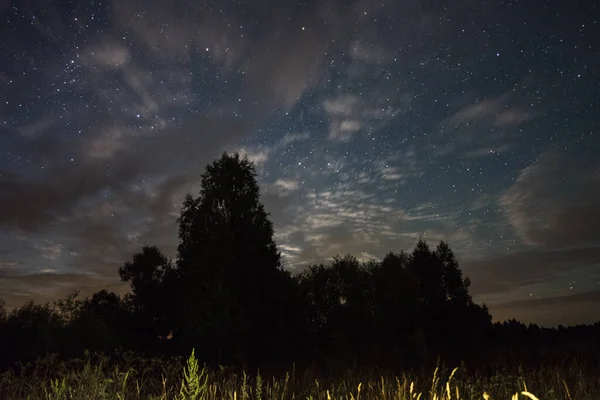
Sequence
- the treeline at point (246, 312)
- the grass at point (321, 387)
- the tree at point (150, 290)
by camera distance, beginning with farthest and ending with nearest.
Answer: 1. the tree at point (150, 290)
2. the treeline at point (246, 312)
3. the grass at point (321, 387)

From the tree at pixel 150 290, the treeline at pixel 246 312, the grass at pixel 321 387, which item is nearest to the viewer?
the grass at pixel 321 387

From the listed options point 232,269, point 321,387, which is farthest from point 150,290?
point 321,387

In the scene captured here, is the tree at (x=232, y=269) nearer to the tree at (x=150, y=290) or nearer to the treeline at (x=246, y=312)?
the treeline at (x=246, y=312)

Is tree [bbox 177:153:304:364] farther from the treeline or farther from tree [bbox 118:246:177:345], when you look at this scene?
tree [bbox 118:246:177:345]

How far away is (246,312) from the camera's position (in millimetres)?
29219

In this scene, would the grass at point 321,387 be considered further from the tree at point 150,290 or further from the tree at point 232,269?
the tree at point 150,290

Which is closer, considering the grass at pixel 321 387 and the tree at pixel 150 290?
the grass at pixel 321 387

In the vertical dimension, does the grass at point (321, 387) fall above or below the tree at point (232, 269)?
below

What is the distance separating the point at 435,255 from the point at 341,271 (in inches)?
420

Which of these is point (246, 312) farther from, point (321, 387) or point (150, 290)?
point (321, 387)

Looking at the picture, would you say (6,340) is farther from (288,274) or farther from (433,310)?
(433,310)

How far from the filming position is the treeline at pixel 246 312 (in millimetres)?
24906

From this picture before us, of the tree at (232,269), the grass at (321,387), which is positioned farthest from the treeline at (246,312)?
the grass at (321,387)

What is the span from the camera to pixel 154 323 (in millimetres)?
36156
